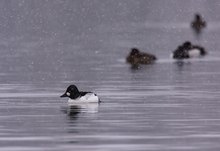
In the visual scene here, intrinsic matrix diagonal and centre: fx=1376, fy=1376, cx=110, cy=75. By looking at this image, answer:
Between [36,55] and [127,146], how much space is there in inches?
1511

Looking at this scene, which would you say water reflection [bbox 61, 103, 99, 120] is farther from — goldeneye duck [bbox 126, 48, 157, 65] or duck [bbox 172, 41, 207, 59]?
duck [bbox 172, 41, 207, 59]

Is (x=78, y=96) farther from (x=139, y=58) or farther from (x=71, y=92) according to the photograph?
(x=139, y=58)

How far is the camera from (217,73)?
156 ft

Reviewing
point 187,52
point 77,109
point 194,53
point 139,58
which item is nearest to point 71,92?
point 77,109

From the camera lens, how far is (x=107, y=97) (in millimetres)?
36250

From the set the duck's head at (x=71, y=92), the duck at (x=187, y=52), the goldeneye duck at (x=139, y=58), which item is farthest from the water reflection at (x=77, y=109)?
the duck at (x=187, y=52)

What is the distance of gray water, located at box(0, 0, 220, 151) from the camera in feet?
82.4

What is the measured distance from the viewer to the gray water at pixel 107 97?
25.1 meters

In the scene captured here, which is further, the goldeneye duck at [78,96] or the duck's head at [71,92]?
the duck's head at [71,92]

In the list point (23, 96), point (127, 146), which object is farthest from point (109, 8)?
point (127, 146)

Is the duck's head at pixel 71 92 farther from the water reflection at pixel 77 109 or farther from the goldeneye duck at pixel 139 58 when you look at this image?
the goldeneye duck at pixel 139 58

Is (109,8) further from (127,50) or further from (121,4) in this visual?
(127,50)

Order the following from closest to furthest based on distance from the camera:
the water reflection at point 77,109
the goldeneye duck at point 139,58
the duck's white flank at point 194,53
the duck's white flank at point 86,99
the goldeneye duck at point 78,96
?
the water reflection at point 77,109 → the duck's white flank at point 86,99 → the goldeneye duck at point 78,96 → the goldeneye duck at point 139,58 → the duck's white flank at point 194,53

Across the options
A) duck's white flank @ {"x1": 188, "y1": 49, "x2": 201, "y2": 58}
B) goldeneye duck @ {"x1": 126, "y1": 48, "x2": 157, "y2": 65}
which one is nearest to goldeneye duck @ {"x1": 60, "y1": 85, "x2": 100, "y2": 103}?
goldeneye duck @ {"x1": 126, "y1": 48, "x2": 157, "y2": 65}
